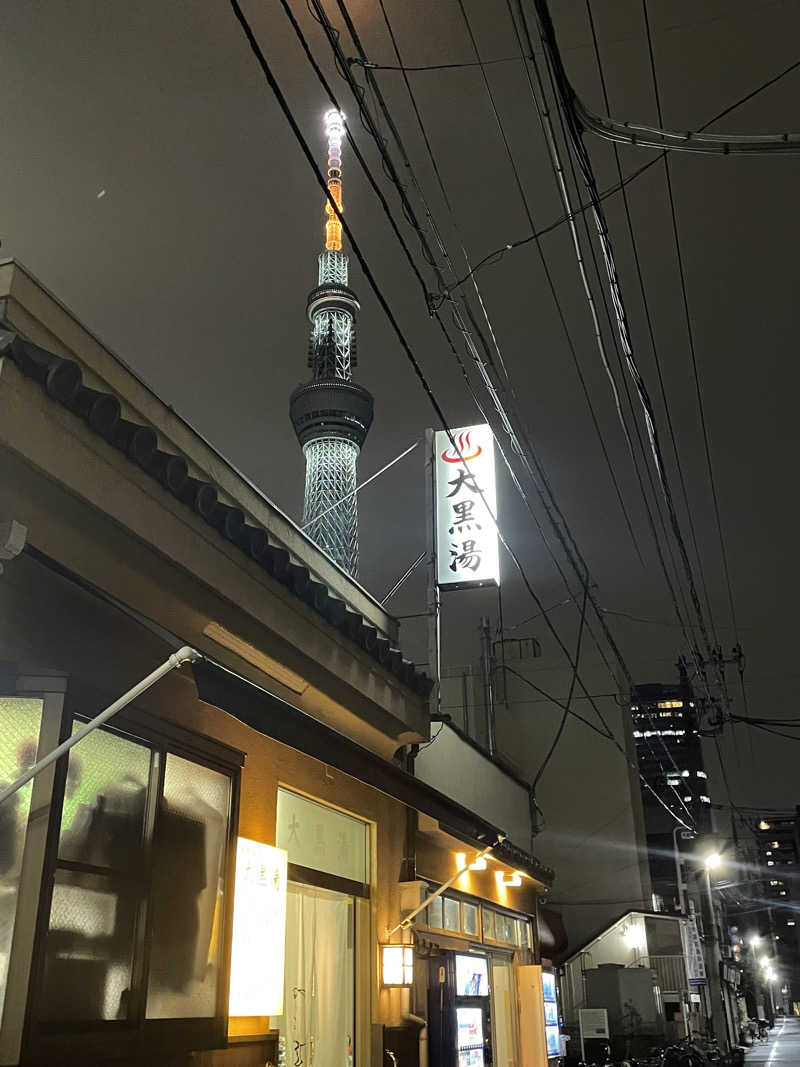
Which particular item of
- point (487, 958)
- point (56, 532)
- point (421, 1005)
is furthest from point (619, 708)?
point (56, 532)

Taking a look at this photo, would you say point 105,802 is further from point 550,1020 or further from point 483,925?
point 550,1020

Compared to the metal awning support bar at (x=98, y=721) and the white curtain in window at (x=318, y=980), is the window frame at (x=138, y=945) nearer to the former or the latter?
the metal awning support bar at (x=98, y=721)

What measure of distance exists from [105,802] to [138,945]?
116cm

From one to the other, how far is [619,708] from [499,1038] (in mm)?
21862

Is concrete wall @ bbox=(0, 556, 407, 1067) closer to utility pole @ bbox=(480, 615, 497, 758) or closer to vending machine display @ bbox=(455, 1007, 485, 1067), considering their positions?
vending machine display @ bbox=(455, 1007, 485, 1067)

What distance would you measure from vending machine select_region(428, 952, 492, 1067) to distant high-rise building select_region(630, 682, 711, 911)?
66.9 ft

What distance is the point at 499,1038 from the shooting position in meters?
17.2

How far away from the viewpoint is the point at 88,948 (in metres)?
6.70

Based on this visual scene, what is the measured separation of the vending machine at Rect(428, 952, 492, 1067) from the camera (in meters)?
14.4

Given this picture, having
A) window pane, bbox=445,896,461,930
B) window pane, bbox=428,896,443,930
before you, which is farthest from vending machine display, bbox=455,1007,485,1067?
window pane, bbox=428,896,443,930

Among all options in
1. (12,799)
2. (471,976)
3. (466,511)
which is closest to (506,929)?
(471,976)

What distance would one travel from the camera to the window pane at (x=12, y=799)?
20.2 ft

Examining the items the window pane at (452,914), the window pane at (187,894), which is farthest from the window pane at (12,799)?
the window pane at (452,914)

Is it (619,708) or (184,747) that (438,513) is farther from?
(619,708)
